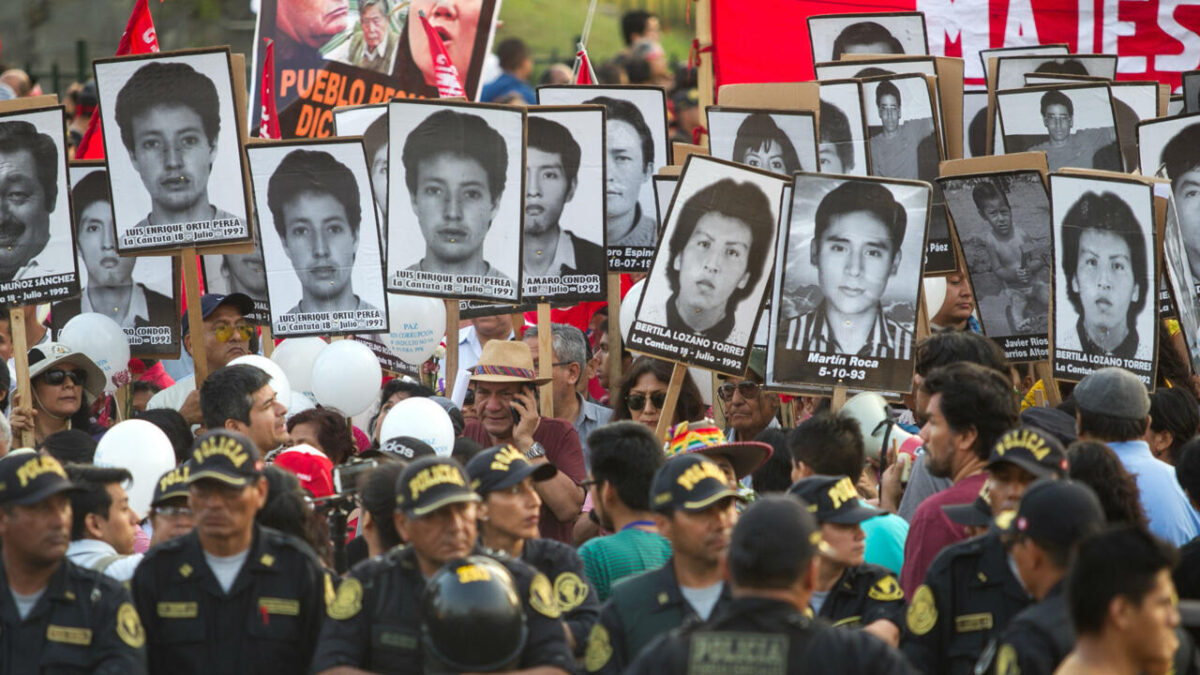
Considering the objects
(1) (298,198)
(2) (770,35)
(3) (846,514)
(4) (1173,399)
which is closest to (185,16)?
(2) (770,35)

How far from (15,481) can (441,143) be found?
4215 millimetres

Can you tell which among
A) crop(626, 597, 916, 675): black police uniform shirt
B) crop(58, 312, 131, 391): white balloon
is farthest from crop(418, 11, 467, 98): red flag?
crop(626, 597, 916, 675): black police uniform shirt

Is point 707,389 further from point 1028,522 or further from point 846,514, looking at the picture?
point 1028,522

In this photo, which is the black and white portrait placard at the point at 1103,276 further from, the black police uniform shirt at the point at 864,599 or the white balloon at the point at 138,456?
the white balloon at the point at 138,456

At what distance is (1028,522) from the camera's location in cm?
449

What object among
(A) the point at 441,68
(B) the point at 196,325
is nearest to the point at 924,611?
(B) the point at 196,325

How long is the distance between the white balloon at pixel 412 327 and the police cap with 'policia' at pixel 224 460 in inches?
179

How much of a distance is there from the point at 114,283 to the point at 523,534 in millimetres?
4838

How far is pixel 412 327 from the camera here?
10148 millimetres

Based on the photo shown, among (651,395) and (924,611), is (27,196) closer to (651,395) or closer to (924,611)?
(651,395)

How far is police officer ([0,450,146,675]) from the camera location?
502cm

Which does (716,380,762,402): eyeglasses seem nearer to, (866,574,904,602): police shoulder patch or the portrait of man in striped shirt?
the portrait of man in striped shirt

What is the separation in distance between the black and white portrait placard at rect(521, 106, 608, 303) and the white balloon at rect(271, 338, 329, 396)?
4.58 ft

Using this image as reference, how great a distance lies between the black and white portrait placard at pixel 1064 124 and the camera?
32.7 feet
